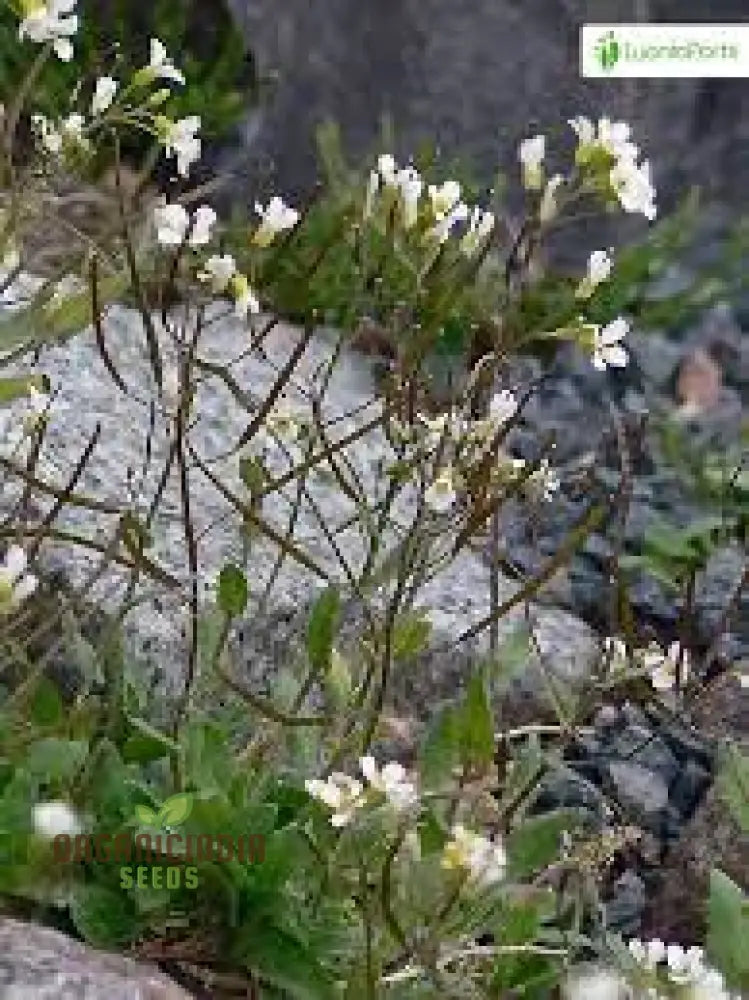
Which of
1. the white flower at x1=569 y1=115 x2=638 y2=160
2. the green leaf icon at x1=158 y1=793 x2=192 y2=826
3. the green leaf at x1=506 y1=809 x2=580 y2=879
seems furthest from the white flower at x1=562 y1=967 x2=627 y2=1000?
the white flower at x1=569 y1=115 x2=638 y2=160

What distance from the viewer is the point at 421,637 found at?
6.75ft

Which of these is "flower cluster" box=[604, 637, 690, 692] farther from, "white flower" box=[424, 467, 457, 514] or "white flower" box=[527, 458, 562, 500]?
"white flower" box=[424, 467, 457, 514]

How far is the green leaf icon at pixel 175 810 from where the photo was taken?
6.18 ft

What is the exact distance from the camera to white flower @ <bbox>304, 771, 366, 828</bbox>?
1.69 metres

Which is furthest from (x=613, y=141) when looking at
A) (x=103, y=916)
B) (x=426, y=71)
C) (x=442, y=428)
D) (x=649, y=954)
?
(x=426, y=71)

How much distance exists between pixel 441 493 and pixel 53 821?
1.32 feet

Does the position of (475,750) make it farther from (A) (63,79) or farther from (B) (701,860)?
(A) (63,79)

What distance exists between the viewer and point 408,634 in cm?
205

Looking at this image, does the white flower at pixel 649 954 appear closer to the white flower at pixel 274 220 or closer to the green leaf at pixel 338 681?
the green leaf at pixel 338 681

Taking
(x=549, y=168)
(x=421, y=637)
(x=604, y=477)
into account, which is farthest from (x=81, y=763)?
(x=549, y=168)

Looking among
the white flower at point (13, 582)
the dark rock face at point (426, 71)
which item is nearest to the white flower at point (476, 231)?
the white flower at point (13, 582)

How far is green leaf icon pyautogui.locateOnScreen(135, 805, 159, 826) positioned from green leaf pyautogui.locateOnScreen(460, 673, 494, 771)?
29 centimetres

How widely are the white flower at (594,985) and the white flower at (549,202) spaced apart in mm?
626

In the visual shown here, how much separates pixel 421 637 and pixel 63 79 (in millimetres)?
1973
